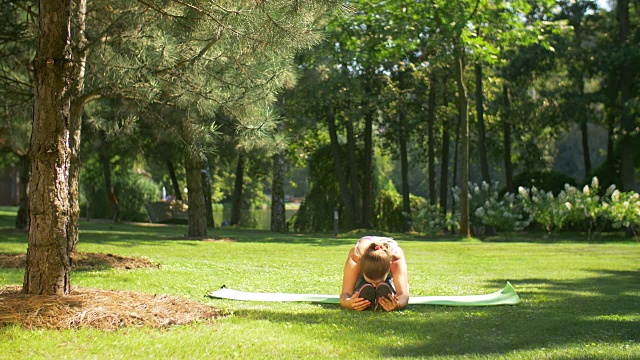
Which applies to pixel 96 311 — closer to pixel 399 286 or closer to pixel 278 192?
pixel 399 286

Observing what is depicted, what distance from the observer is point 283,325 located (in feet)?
21.9

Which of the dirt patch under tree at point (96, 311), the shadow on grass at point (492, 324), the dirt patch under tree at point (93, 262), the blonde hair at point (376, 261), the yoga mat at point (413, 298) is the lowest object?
the shadow on grass at point (492, 324)

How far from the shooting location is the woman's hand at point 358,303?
302 inches

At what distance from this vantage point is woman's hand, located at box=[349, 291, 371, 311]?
7680 mm

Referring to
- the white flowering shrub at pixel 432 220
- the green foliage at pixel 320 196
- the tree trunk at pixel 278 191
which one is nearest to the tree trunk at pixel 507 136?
the white flowering shrub at pixel 432 220

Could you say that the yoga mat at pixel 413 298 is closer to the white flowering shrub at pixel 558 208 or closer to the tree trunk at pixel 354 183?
the white flowering shrub at pixel 558 208

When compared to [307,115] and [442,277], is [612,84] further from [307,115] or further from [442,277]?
[442,277]

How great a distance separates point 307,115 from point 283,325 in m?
21.2

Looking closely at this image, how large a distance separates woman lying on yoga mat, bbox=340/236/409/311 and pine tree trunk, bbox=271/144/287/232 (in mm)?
18739

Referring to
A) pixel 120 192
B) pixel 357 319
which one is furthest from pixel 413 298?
pixel 120 192

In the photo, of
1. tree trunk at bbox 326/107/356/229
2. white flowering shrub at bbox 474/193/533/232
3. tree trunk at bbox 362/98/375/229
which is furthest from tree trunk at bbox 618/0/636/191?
tree trunk at bbox 326/107/356/229

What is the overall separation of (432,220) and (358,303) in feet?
59.2

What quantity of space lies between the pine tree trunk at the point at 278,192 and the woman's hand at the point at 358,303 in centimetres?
1884

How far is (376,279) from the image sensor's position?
25.2 feet
